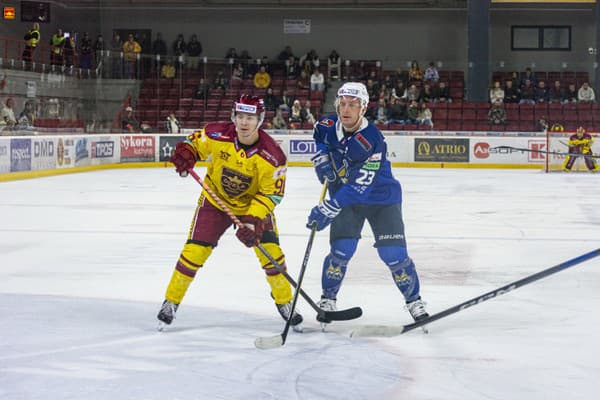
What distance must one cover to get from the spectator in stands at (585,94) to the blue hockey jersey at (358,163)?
18.6m

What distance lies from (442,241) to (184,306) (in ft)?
12.3

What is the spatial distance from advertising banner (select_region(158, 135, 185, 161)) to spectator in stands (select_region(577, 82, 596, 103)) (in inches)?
382

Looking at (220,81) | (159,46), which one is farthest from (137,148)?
(159,46)

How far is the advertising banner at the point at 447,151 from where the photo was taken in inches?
851

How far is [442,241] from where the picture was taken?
8516mm

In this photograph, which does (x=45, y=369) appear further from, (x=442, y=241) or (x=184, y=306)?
(x=442, y=241)

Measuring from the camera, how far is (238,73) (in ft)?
72.5

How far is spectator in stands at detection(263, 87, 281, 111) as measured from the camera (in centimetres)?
2195

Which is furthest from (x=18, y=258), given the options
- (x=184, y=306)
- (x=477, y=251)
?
(x=477, y=251)

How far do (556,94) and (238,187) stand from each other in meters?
19.5

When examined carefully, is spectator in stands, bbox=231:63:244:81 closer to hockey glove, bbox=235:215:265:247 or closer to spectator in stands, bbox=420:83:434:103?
spectator in stands, bbox=420:83:434:103

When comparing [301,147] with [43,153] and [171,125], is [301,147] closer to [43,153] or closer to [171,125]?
[171,125]

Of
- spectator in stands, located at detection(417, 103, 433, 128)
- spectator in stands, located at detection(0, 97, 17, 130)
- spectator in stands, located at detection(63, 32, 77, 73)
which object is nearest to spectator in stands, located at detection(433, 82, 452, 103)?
spectator in stands, located at detection(417, 103, 433, 128)

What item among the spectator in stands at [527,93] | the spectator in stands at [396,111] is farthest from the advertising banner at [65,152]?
the spectator in stands at [527,93]
